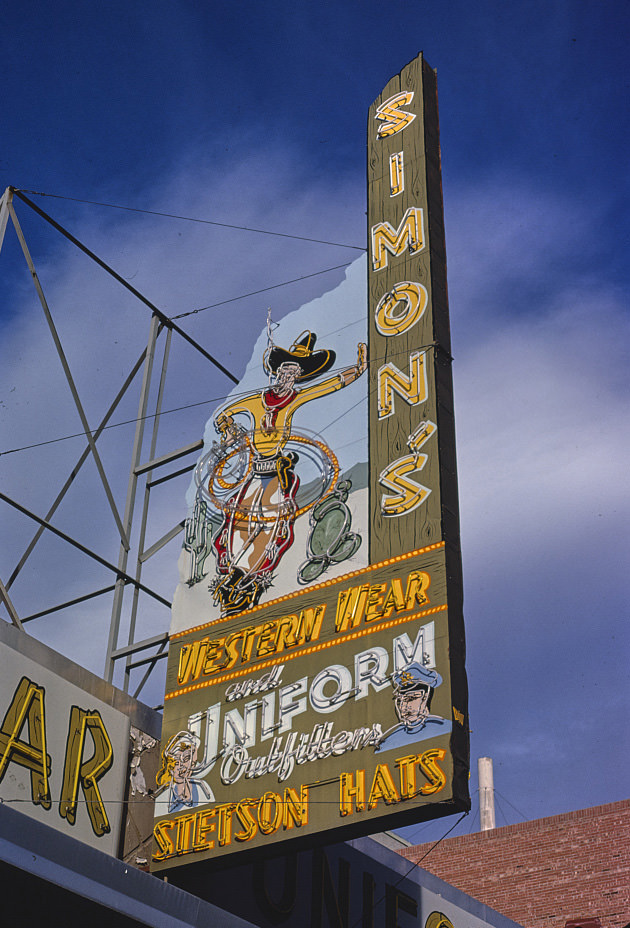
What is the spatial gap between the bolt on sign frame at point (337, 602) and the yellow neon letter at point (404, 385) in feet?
0.08

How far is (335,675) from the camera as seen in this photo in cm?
1220

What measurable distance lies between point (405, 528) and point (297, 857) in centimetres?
468

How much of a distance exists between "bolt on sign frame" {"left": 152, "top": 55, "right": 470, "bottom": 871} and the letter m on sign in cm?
2

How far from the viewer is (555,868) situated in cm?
2519

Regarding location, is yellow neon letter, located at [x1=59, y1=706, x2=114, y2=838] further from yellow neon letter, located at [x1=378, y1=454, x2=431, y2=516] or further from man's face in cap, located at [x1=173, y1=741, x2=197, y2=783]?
yellow neon letter, located at [x1=378, y1=454, x2=431, y2=516]

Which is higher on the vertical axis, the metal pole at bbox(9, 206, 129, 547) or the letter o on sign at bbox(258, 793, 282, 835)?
the metal pole at bbox(9, 206, 129, 547)

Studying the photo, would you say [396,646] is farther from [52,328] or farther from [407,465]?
[52,328]

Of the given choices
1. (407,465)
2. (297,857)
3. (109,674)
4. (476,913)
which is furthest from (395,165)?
(476,913)

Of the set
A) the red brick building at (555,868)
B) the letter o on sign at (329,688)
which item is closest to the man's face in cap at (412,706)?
the letter o on sign at (329,688)

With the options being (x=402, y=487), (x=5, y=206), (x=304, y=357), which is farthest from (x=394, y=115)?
(x=402, y=487)

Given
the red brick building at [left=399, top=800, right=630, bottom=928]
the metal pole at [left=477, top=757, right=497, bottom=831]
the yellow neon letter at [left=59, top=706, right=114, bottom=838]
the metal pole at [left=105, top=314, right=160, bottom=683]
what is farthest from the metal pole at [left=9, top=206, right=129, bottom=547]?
the metal pole at [left=477, top=757, right=497, bottom=831]

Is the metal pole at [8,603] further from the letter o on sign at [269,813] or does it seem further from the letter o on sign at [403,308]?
the letter o on sign at [403,308]

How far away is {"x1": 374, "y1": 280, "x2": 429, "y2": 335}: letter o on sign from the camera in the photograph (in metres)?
14.0

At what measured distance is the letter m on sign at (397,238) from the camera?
572 inches
